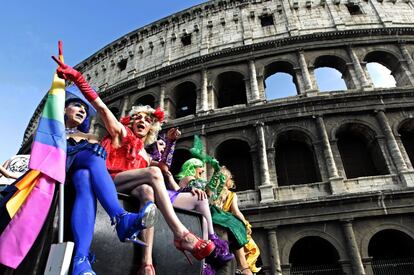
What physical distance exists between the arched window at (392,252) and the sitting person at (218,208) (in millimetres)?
7979

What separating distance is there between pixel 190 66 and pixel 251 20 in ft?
13.7

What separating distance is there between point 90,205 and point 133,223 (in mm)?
260

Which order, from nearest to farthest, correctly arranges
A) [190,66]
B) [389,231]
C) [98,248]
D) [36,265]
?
1. [36,265]
2. [98,248]
3. [389,231]
4. [190,66]

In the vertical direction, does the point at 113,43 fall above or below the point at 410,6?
above

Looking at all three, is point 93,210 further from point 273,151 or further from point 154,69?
point 154,69

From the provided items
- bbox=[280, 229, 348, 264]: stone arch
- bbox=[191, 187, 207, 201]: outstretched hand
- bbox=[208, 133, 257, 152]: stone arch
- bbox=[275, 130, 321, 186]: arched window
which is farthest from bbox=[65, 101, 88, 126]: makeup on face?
bbox=[275, 130, 321, 186]: arched window

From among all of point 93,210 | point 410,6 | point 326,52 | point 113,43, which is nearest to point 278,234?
point 326,52

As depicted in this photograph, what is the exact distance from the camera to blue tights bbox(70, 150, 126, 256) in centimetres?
144

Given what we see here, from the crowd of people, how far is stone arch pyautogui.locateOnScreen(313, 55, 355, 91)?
497 inches

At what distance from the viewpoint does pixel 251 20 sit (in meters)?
16.4

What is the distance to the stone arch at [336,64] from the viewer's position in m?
13.9

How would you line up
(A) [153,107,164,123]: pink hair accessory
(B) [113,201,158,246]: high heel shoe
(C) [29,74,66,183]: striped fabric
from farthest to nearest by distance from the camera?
(A) [153,107,164,123]: pink hair accessory
(C) [29,74,66,183]: striped fabric
(B) [113,201,158,246]: high heel shoe

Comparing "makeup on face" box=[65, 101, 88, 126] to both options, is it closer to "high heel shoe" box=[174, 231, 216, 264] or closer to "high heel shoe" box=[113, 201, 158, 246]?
"high heel shoe" box=[113, 201, 158, 246]

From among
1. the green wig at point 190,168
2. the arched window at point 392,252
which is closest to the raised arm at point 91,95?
the green wig at point 190,168
